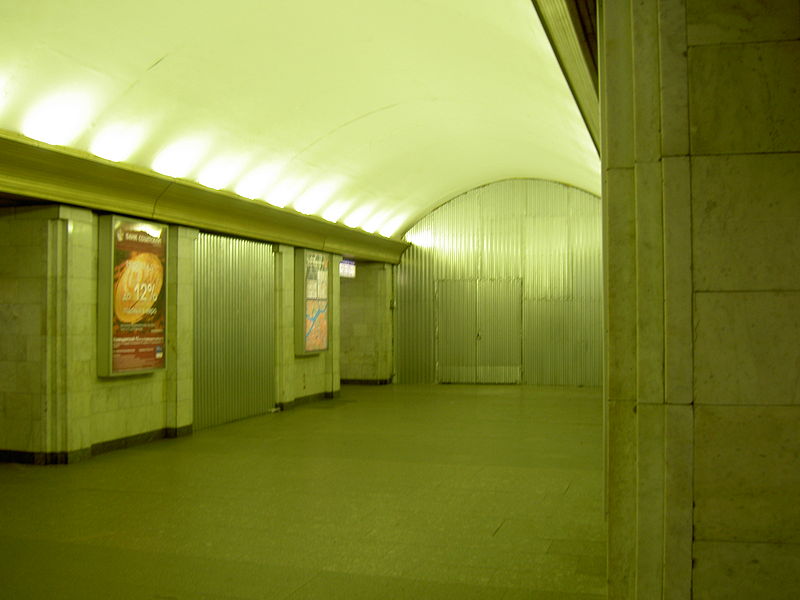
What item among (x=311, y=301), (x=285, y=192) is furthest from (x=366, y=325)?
(x=285, y=192)

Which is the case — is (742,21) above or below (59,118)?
below

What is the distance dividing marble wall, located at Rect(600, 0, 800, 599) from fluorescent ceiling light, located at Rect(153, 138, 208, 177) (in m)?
8.09

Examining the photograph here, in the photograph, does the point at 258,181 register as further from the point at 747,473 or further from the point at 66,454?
the point at 747,473

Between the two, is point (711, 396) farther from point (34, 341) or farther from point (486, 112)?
point (486, 112)

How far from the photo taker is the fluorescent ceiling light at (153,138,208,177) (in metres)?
11.0

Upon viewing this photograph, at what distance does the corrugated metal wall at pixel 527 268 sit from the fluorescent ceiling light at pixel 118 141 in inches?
430

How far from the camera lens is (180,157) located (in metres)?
11.2

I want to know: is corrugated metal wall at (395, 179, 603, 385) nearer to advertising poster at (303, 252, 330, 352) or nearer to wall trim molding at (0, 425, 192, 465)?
A: advertising poster at (303, 252, 330, 352)

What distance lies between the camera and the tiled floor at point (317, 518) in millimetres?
5152

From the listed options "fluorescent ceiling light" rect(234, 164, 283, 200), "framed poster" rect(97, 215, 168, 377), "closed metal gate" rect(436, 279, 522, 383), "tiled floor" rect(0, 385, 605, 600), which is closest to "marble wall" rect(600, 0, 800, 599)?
"tiled floor" rect(0, 385, 605, 600)

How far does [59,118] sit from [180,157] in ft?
7.47

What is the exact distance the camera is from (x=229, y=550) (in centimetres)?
586

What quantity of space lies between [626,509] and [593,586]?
120 cm

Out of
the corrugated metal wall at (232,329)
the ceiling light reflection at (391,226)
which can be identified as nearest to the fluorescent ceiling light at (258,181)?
the corrugated metal wall at (232,329)
